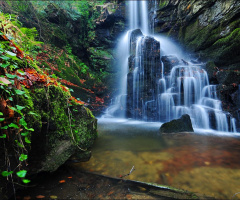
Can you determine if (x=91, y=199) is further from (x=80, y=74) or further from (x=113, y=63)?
(x=113, y=63)

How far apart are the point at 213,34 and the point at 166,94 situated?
7198 mm

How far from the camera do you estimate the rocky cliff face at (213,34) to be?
827 centimetres

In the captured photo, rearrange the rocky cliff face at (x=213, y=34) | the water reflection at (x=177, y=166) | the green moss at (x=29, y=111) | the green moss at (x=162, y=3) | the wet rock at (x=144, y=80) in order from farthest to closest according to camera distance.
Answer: the green moss at (x=162, y=3) < the wet rock at (x=144, y=80) < the rocky cliff face at (x=213, y=34) < the water reflection at (x=177, y=166) < the green moss at (x=29, y=111)

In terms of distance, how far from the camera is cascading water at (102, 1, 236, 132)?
7730 millimetres

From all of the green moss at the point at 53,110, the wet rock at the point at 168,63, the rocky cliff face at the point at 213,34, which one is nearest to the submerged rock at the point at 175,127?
the rocky cliff face at the point at 213,34

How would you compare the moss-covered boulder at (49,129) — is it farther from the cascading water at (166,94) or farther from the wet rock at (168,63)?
the wet rock at (168,63)

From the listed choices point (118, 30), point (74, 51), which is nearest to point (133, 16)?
point (118, 30)

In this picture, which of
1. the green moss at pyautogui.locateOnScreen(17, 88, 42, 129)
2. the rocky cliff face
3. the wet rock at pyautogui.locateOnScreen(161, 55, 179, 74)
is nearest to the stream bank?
the green moss at pyautogui.locateOnScreen(17, 88, 42, 129)

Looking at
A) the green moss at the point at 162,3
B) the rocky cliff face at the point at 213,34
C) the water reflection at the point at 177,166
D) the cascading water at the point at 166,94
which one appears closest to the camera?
the water reflection at the point at 177,166

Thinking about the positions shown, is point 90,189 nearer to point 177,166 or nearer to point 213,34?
point 177,166

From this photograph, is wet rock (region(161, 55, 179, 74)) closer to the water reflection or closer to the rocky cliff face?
the rocky cliff face

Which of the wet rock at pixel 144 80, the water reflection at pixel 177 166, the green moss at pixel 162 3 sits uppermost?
the green moss at pixel 162 3

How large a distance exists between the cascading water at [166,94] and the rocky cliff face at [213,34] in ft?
2.47

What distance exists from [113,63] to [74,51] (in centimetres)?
462
